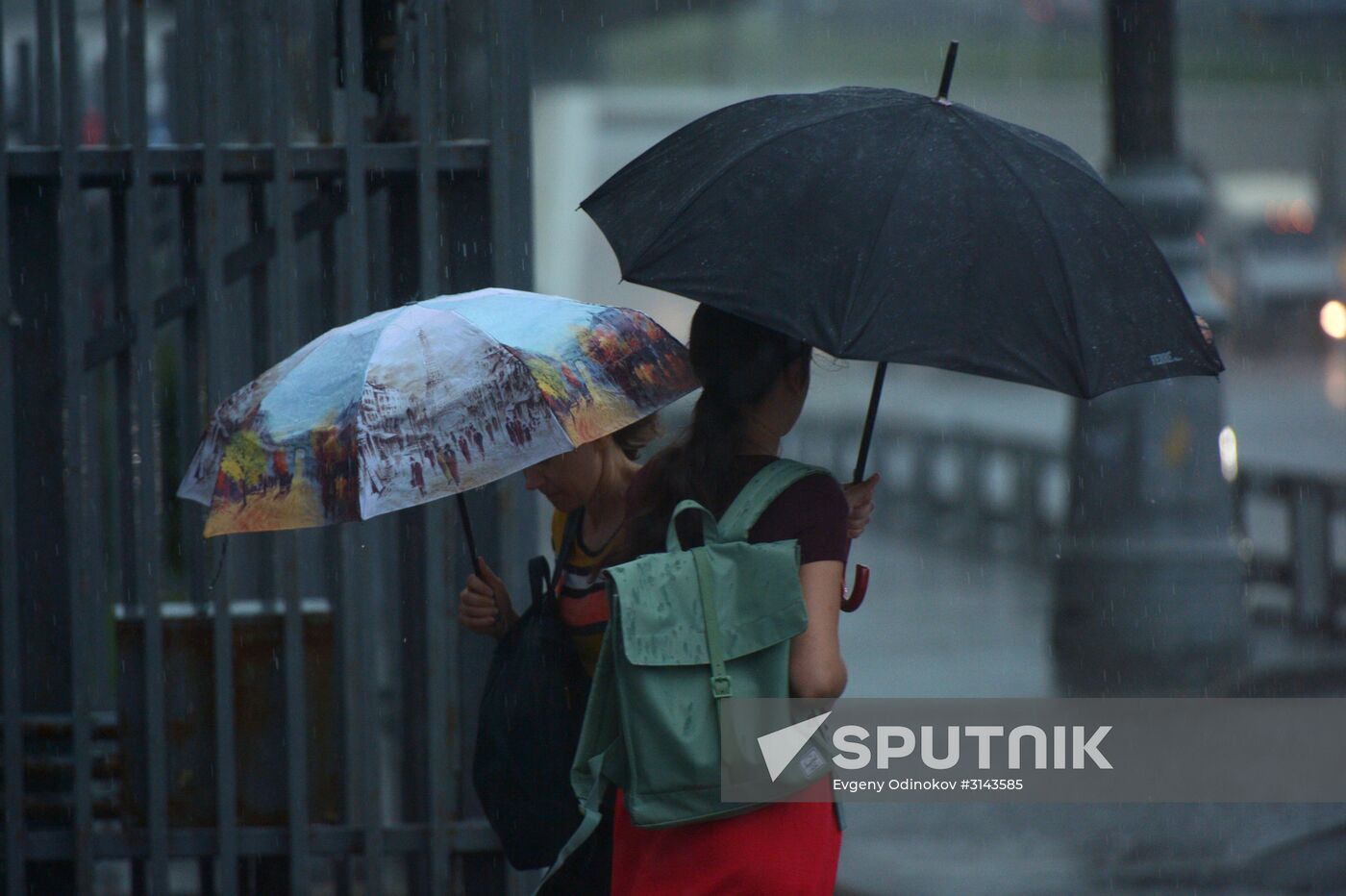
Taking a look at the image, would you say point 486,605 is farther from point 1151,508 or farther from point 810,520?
point 1151,508

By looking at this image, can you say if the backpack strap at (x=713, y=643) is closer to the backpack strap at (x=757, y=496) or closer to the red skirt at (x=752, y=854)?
the backpack strap at (x=757, y=496)

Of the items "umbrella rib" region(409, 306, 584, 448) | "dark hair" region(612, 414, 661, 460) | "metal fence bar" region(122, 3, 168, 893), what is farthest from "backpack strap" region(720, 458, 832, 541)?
"metal fence bar" region(122, 3, 168, 893)

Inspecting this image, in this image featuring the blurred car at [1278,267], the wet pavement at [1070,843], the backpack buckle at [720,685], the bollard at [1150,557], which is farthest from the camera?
the blurred car at [1278,267]

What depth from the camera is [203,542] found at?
4.50 metres

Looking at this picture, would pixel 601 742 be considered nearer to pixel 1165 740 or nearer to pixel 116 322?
pixel 116 322

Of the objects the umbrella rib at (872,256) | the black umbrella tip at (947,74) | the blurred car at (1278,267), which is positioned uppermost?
the blurred car at (1278,267)

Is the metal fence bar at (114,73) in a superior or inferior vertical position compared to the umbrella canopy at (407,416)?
superior

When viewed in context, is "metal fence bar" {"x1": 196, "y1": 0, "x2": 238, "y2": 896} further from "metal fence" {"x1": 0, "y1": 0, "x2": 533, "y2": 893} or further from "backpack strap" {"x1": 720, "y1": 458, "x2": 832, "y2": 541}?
"backpack strap" {"x1": 720, "y1": 458, "x2": 832, "y2": 541}

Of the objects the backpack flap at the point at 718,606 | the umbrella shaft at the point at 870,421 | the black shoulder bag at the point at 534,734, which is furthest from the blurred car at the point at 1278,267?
the backpack flap at the point at 718,606

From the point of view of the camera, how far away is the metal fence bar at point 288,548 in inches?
163

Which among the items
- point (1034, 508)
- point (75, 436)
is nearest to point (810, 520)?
point (75, 436)

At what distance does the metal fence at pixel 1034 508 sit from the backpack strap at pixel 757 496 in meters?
7.42

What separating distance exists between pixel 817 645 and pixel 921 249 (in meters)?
0.66

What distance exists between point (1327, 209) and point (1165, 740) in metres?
43.9
